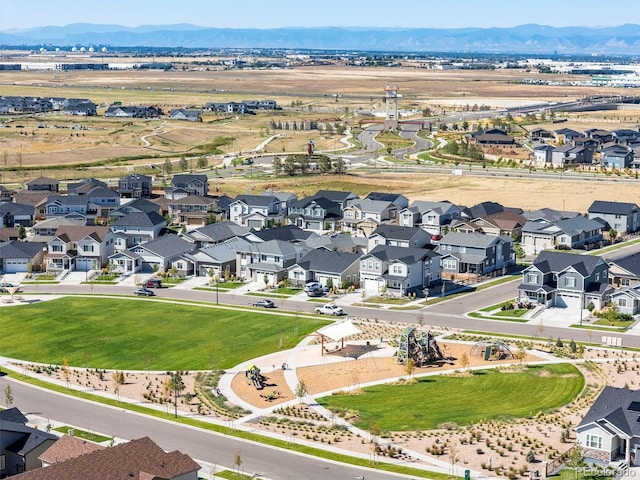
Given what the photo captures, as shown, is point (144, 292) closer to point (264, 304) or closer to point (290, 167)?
point (264, 304)

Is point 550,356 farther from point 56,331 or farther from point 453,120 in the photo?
point 453,120

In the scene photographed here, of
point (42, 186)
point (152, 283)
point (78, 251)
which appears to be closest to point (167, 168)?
point (42, 186)

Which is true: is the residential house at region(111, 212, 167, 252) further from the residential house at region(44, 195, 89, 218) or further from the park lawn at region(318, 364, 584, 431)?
the park lawn at region(318, 364, 584, 431)

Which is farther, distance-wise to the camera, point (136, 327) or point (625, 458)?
point (136, 327)

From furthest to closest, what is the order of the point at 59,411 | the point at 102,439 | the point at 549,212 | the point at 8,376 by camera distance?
the point at 549,212, the point at 8,376, the point at 59,411, the point at 102,439

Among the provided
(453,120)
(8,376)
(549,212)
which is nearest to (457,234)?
(549,212)

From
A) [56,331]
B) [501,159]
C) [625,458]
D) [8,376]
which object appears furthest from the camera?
[501,159]
